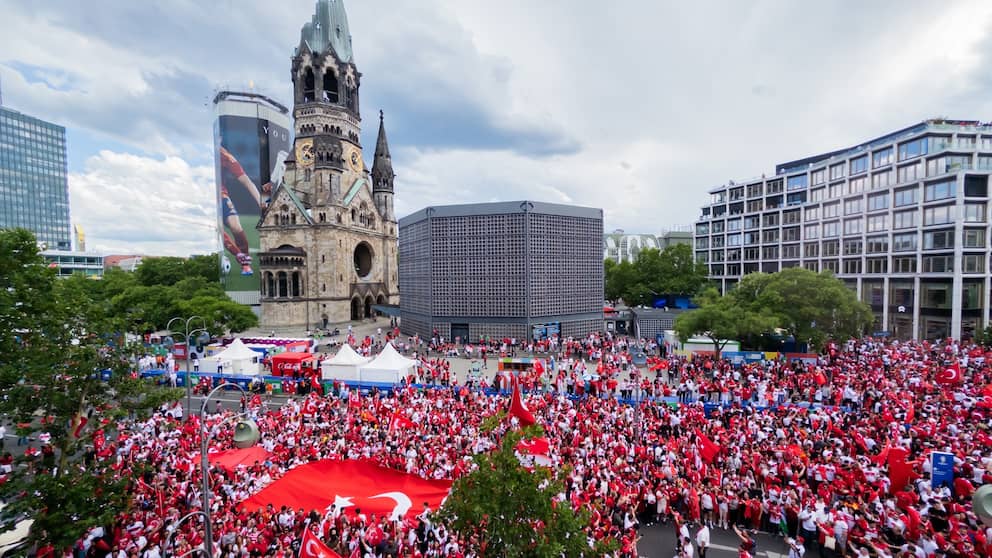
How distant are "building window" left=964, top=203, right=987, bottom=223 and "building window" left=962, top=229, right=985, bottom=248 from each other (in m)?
0.93

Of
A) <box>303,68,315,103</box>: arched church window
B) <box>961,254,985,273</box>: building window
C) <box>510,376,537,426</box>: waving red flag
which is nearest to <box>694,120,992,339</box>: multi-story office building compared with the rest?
<box>961,254,985,273</box>: building window

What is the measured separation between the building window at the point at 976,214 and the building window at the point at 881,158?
913cm

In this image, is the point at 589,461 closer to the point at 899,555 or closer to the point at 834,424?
the point at 899,555

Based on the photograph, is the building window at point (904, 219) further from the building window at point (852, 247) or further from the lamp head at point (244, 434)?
the lamp head at point (244, 434)

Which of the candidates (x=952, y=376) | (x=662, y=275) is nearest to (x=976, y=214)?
(x=662, y=275)

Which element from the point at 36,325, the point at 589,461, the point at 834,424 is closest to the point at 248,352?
the point at 36,325

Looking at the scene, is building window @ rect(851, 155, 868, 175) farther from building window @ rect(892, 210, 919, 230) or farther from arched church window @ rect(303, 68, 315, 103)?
arched church window @ rect(303, 68, 315, 103)

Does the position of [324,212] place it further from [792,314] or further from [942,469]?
[942,469]

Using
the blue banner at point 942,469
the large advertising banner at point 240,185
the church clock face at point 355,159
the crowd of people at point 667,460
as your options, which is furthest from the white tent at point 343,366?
the large advertising banner at point 240,185

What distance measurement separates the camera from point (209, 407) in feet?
80.9

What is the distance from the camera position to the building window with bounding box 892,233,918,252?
46094mm

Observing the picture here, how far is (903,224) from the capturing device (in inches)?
1855

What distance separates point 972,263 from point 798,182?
954 inches

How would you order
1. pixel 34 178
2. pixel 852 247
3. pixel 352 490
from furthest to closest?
pixel 34 178
pixel 852 247
pixel 352 490
